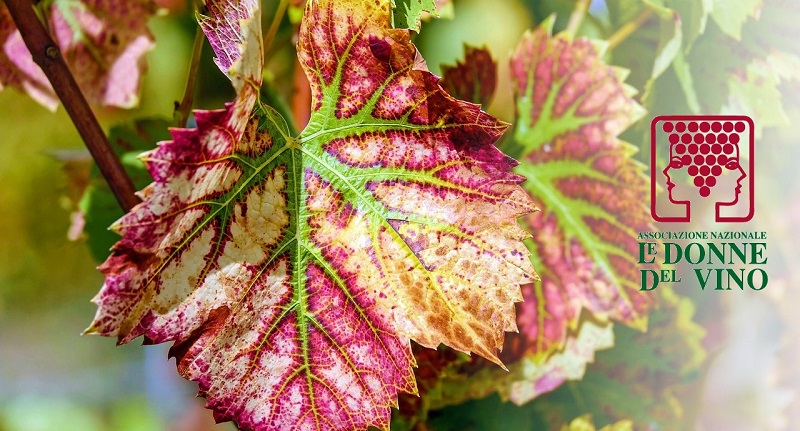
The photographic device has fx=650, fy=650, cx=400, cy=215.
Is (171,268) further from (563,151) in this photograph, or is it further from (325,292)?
(563,151)

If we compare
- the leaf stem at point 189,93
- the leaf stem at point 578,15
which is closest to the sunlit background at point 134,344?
the leaf stem at point 578,15

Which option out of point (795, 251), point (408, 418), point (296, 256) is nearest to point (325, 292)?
point (296, 256)

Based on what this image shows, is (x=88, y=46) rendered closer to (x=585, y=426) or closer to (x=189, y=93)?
(x=189, y=93)

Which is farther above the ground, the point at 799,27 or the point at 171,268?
the point at 799,27

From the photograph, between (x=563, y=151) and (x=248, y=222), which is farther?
(x=563, y=151)

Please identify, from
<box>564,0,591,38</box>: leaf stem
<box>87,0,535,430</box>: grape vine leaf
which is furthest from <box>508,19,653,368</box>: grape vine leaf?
<box>87,0,535,430</box>: grape vine leaf

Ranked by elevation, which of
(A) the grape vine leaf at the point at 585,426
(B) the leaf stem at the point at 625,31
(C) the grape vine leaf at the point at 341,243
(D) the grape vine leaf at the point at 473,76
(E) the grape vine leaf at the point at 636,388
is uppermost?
(B) the leaf stem at the point at 625,31

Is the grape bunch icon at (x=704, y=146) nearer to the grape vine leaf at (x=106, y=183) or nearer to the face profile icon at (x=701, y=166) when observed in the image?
the face profile icon at (x=701, y=166)

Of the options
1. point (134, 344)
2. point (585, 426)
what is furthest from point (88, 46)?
point (585, 426)
